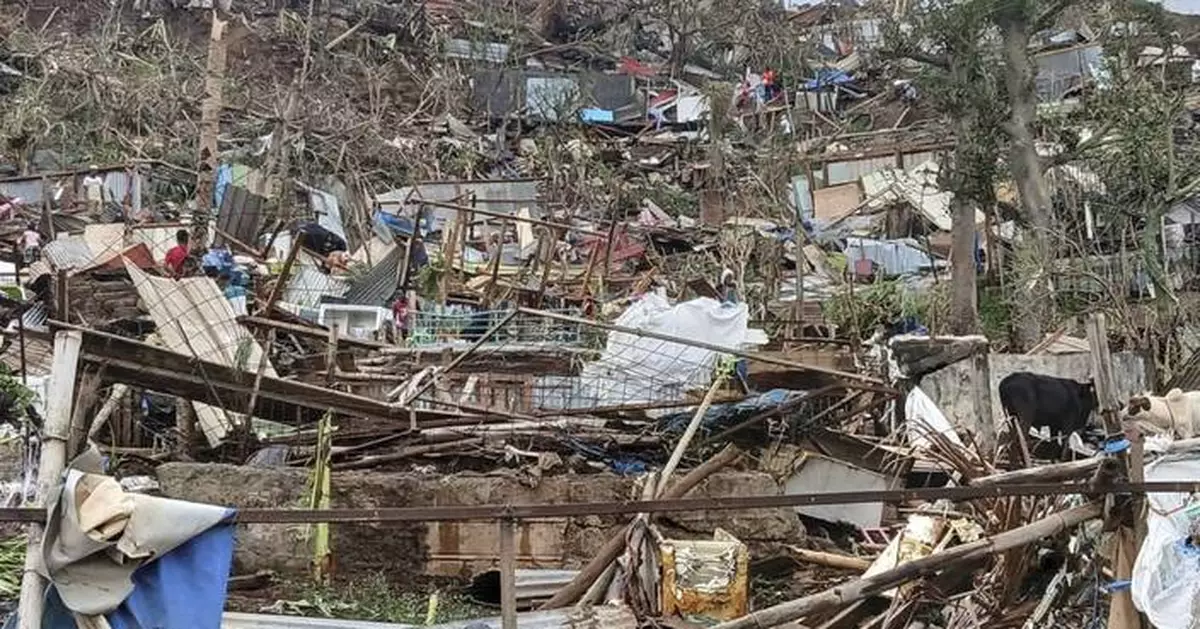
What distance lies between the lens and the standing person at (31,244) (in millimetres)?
12805

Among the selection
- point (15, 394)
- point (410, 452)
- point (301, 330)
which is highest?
point (301, 330)

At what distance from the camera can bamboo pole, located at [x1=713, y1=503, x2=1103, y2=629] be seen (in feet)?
13.5

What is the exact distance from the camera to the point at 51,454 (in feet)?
11.4

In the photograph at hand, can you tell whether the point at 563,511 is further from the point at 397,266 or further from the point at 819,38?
the point at 819,38

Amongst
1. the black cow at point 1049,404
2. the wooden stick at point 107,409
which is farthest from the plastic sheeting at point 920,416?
the wooden stick at point 107,409

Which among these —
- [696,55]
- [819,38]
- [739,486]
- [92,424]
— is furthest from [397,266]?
[819,38]

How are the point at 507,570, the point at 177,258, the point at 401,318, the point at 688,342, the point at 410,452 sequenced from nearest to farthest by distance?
the point at 507,570, the point at 688,342, the point at 410,452, the point at 177,258, the point at 401,318

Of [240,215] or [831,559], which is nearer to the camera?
[831,559]

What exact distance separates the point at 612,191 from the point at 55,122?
10.0 metres

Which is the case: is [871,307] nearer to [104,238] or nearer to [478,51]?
[104,238]

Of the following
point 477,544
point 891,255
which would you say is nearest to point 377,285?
point 477,544

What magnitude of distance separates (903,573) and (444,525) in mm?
4322

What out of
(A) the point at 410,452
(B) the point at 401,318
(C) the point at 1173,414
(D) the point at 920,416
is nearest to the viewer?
(C) the point at 1173,414

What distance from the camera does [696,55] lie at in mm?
30344
